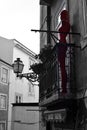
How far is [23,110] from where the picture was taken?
1867 centimetres

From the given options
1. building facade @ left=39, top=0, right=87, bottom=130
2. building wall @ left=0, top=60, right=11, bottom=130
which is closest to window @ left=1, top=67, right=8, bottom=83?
building wall @ left=0, top=60, right=11, bottom=130

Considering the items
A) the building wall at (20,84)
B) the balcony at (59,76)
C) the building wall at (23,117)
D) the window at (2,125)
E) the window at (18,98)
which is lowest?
the window at (2,125)

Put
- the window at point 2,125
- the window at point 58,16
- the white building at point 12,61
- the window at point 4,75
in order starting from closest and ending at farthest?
1. the window at point 58,16
2. the window at point 2,125
3. the window at point 4,75
4. the white building at point 12,61

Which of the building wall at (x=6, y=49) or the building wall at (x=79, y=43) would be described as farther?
the building wall at (x=6, y=49)

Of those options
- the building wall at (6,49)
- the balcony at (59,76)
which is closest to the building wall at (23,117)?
the balcony at (59,76)

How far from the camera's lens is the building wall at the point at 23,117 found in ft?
59.8

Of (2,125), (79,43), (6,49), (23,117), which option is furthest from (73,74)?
(6,49)

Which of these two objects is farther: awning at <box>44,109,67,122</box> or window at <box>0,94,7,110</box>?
window at <box>0,94,7,110</box>

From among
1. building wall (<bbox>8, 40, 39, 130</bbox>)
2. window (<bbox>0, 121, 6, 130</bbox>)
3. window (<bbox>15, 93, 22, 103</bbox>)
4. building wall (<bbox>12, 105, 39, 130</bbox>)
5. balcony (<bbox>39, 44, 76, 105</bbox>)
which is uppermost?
building wall (<bbox>8, 40, 39, 130</bbox>)

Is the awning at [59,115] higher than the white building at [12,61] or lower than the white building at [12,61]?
lower

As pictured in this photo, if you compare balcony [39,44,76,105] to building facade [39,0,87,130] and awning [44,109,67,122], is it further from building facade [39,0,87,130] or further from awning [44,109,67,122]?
awning [44,109,67,122]

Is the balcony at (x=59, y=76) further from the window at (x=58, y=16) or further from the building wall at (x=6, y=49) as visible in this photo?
the building wall at (x=6, y=49)

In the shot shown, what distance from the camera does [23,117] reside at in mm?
19094

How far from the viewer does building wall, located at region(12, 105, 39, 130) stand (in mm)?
18217
